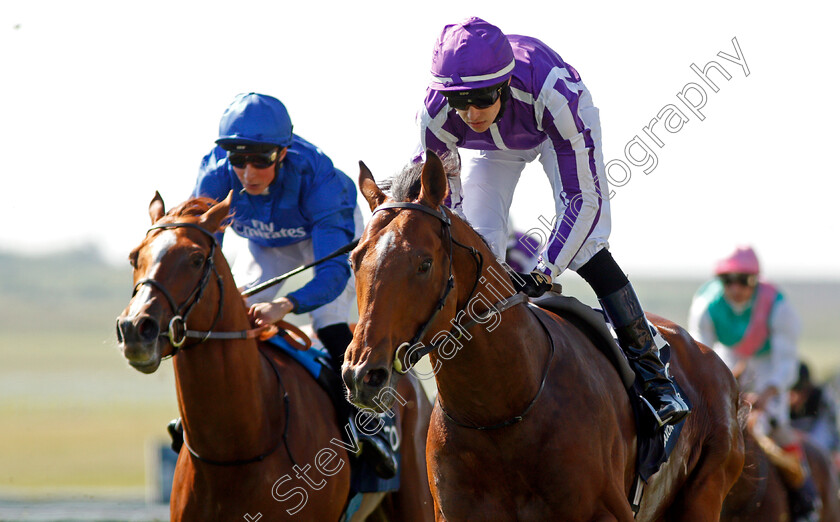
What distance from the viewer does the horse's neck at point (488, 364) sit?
4258 millimetres

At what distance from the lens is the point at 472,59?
14.9ft

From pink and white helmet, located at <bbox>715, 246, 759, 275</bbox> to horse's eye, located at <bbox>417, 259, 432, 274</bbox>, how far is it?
577cm

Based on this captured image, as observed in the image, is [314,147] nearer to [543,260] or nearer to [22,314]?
[543,260]

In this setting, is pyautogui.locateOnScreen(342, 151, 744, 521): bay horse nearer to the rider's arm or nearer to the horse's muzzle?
the horse's muzzle

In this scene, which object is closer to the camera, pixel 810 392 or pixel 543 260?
pixel 543 260

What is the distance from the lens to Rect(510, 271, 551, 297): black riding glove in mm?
4547

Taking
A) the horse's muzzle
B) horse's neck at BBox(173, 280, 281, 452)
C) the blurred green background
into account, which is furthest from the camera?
the blurred green background

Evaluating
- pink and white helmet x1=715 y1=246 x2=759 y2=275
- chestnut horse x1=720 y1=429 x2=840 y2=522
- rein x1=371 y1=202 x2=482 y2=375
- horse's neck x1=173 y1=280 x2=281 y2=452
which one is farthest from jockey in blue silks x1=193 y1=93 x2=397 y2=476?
pink and white helmet x1=715 y1=246 x2=759 y2=275

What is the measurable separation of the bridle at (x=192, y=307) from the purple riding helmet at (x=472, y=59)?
152 centimetres

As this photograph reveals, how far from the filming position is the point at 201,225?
A: 5477 mm

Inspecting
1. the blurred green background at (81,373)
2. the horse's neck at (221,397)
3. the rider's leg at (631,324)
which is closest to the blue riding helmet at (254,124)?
the horse's neck at (221,397)

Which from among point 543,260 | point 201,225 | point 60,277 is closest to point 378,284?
point 543,260

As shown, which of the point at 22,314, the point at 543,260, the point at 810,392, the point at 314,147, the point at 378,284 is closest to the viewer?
the point at 378,284

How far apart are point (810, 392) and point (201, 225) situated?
9.54m
